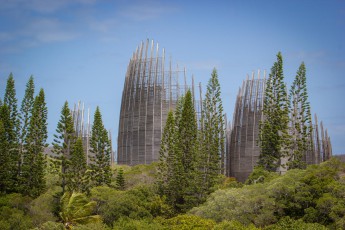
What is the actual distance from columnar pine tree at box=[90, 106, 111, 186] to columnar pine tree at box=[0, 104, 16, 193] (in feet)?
22.9

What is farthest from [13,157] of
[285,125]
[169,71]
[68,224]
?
[285,125]

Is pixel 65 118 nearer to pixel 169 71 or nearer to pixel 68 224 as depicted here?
pixel 68 224

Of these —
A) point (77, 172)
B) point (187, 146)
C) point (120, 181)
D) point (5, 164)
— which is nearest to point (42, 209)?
point (77, 172)

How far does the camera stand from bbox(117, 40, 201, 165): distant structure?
6406 cm

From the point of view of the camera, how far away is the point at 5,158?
51875 millimetres

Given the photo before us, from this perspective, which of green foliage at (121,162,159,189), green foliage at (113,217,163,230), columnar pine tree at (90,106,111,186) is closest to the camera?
green foliage at (113,217,163,230)

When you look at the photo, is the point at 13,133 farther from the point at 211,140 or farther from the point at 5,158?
the point at 211,140

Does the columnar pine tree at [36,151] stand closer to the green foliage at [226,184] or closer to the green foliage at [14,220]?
the green foliage at [14,220]

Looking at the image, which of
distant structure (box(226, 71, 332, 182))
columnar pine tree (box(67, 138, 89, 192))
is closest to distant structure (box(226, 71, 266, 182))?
distant structure (box(226, 71, 332, 182))

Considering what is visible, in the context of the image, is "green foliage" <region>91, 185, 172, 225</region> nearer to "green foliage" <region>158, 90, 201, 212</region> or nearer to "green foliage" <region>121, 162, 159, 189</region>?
"green foliage" <region>158, 90, 201, 212</region>

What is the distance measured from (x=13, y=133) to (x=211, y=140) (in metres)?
17.5

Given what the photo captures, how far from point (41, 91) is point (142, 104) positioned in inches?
559

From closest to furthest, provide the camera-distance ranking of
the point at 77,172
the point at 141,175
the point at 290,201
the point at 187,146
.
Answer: the point at 290,201, the point at 77,172, the point at 187,146, the point at 141,175

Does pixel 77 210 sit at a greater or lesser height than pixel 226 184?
lesser
